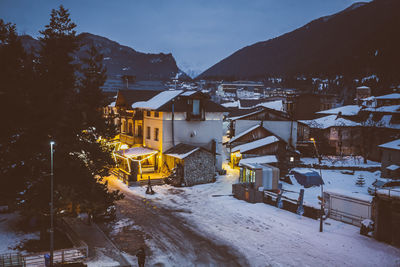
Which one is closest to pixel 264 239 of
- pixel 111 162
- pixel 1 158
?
pixel 111 162

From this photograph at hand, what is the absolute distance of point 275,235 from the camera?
1934 cm

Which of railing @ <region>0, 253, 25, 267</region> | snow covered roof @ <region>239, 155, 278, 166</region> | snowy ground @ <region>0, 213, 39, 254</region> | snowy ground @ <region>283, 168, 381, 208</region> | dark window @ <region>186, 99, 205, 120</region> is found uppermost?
dark window @ <region>186, 99, 205, 120</region>

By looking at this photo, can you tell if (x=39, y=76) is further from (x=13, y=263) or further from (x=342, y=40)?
(x=342, y=40)

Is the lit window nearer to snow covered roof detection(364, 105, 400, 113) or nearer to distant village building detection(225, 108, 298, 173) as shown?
distant village building detection(225, 108, 298, 173)

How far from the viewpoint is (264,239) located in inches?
737

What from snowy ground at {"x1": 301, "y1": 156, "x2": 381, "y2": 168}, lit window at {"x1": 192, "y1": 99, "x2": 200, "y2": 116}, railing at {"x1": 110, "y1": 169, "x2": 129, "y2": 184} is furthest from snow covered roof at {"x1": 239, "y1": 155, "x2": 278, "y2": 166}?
railing at {"x1": 110, "y1": 169, "x2": 129, "y2": 184}

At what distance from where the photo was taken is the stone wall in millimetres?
31891

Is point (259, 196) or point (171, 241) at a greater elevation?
point (259, 196)

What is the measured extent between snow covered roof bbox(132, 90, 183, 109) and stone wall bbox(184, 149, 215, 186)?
25.4 ft

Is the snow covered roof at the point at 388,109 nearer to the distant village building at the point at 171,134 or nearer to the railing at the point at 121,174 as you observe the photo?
the distant village building at the point at 171,134

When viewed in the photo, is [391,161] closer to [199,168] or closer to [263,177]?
[263,177]

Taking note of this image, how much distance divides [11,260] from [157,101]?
84.7 feet

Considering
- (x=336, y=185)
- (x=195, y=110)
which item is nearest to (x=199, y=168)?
(x=195, y=110)

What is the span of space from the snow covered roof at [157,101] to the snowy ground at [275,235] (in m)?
12.4
